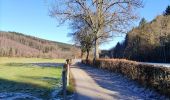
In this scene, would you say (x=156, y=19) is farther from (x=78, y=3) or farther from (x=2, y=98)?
(x=2, y=98)

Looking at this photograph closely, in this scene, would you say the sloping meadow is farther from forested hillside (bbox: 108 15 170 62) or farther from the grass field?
forested hillside (bbox: 108 15 170 62)

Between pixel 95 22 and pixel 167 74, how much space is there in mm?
33907

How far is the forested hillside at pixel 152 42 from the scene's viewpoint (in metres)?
93.1

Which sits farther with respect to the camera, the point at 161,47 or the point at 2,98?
the point at 161,47

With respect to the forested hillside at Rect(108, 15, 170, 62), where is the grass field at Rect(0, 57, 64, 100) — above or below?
below

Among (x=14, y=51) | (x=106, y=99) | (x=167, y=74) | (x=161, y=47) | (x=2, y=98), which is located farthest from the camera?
(x=14, y=51)

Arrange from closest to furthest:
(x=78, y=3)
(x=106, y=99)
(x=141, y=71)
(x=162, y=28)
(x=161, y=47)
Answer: (x=106, y=99) < (x=141, y=71) < (x=78, y=3) < (x=161, y=47) < (x=162, y=28)

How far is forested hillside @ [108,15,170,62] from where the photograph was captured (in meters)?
93.1

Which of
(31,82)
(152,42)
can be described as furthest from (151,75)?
(152,42)

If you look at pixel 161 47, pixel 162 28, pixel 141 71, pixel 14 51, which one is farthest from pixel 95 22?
pixel 14 51

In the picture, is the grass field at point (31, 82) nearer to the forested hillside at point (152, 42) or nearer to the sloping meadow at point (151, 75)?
the sloping meadow at point (151, 75)

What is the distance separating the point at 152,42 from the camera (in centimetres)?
10038

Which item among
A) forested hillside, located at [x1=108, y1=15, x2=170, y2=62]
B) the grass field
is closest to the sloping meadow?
the grass field

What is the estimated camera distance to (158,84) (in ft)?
56.9
